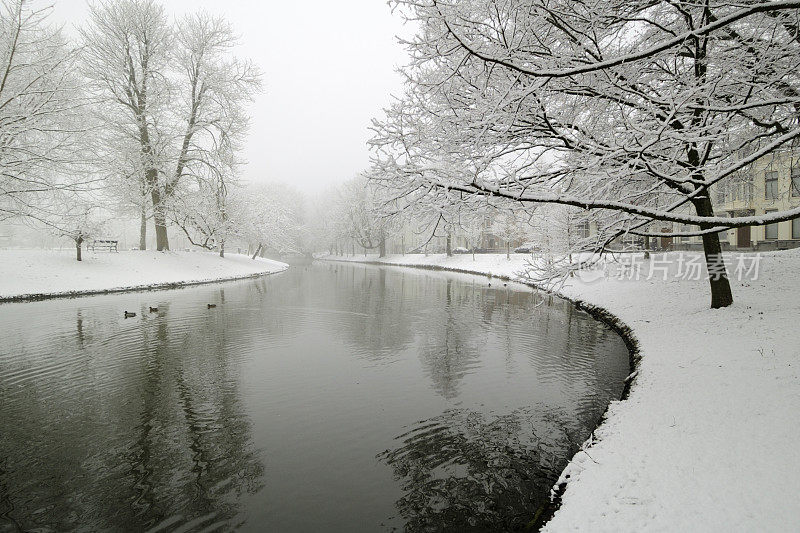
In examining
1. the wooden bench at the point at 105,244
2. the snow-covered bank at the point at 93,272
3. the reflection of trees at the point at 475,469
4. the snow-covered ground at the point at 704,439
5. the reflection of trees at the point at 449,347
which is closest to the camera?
the snow-covered ground at the point at 704,439

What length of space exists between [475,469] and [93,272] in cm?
2621

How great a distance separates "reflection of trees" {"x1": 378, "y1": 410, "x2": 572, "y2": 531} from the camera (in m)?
4.45

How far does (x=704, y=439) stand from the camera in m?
4.88

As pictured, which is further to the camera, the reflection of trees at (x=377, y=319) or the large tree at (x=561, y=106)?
the reflection of trees at (x=377, y=319)

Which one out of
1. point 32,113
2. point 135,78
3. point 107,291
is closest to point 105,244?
point 107,291

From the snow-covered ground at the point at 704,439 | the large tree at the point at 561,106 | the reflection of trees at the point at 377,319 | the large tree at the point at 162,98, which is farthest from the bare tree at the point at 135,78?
the snow-covered ground at the point at 704,439

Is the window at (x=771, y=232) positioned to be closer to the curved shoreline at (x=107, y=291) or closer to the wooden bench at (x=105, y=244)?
the curved shoreline at (x=107, y=291)

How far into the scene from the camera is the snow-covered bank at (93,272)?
19.6m

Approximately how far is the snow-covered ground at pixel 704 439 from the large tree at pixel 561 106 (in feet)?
8.60

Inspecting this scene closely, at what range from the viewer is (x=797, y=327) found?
8.09 m

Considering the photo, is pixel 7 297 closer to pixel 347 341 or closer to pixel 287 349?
pixel 287 349

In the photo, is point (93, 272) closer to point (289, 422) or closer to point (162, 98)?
point (162, 98)

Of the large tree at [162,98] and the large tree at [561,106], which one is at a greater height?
the large tree at [162,98]

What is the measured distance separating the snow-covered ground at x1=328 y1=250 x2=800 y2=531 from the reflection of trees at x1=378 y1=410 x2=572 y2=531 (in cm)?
61
